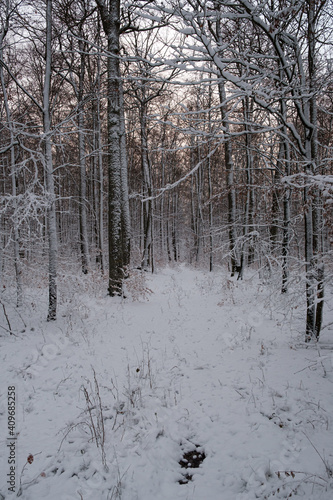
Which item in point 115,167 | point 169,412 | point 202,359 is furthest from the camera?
point 115,167

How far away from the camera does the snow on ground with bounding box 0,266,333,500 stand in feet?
7.22

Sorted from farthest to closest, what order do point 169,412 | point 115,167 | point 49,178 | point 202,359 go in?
point 115,167
point 49,178
point 202,359
point 169,412

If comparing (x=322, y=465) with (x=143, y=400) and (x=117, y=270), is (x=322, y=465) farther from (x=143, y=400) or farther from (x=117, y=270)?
(x=117, y=270)

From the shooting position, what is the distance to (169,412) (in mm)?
3119

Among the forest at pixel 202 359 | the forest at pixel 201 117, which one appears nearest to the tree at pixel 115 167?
the forest at pixel 201 117

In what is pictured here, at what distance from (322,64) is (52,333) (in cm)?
716

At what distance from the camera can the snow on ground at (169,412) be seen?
2.20 metres

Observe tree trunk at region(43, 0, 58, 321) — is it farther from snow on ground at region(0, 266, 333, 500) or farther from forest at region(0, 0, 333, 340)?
snow on ground at region(0, 266, 333, 500)

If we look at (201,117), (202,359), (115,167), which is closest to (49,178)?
(115,167)

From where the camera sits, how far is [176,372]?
13.3 feet

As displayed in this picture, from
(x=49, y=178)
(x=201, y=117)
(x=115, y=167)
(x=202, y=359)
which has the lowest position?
(x=202, y=359)

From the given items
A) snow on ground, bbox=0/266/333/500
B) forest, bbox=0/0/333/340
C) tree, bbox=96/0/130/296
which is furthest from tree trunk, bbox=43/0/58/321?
tree, bbox=96/0/130/296

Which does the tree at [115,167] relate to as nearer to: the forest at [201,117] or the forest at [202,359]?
the forest at [201,117]

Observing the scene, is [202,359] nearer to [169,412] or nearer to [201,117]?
[169,412]
